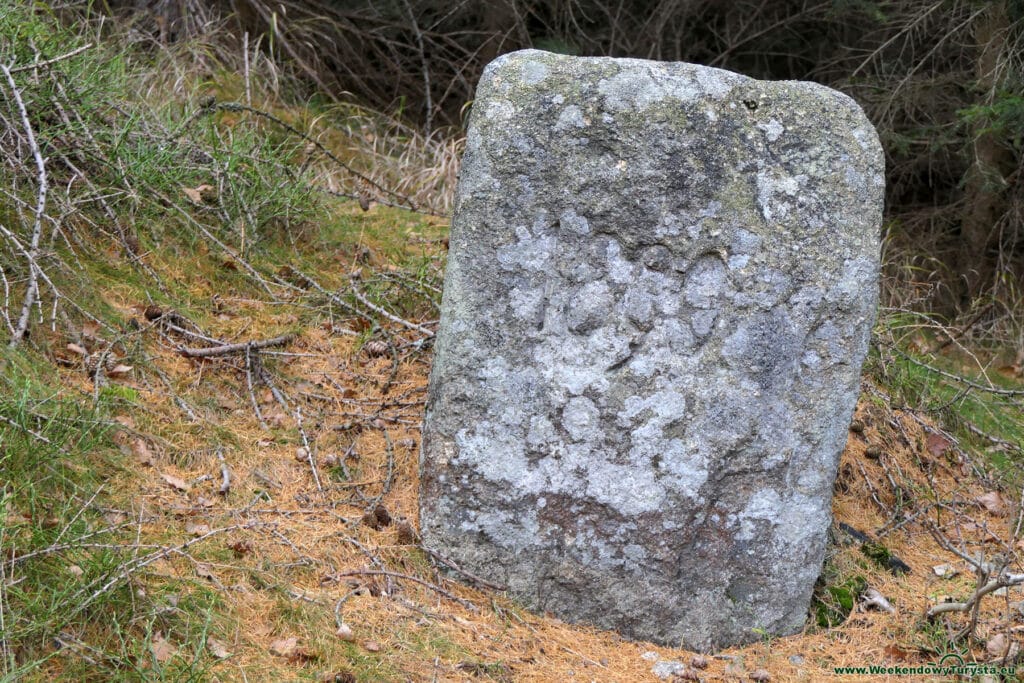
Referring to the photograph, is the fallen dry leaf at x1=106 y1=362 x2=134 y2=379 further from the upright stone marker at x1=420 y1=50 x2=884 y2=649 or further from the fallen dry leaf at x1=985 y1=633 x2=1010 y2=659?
the fallen dry leaf at x1=985 y1=633 x2=1010 y2=659

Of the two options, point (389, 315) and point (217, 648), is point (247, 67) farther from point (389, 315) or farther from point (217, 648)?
point (217, 648)

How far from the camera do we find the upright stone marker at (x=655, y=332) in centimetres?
318

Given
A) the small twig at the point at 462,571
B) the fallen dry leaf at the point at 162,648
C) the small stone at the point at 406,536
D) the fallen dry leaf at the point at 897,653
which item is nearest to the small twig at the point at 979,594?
the fallen dry leaf at the point at 897,653

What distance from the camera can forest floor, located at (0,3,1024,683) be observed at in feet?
9.04

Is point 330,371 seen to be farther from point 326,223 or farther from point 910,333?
point 910,333

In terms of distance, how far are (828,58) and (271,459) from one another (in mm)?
6082

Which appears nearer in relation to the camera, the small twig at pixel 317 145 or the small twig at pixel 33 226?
the small twig at pixel 33 226

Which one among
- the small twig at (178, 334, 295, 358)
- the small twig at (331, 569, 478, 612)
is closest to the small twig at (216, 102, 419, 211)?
the small twig at (178, 334, 295, 358)

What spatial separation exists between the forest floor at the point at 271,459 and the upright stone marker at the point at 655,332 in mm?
242

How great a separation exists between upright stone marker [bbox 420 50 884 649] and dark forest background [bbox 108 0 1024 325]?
324 cm

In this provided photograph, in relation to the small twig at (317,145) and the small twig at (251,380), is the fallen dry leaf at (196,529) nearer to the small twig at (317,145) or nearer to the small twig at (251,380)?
the small twig at (251,380)

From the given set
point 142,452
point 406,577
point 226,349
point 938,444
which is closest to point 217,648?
point 406,577

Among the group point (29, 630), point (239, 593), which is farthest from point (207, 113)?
point (29, 630)

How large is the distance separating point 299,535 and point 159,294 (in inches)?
60.1
